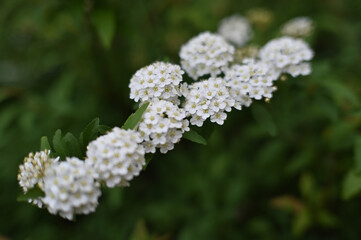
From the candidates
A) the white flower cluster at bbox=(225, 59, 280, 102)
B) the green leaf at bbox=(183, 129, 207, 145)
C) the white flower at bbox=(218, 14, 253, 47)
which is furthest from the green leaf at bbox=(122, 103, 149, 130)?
the white flower at bbox=(218, 14, 253, 47)

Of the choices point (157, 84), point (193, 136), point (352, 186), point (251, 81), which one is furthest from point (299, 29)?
point (193, 136)

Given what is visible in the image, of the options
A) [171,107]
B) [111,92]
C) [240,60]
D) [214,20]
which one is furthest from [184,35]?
[171,107]

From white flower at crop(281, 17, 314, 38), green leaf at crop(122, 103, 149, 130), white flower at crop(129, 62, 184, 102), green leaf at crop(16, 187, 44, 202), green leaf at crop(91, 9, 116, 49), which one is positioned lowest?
green leaf at crop(16, 187, 44, 202)

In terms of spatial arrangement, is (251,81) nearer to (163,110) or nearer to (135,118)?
(163,110)

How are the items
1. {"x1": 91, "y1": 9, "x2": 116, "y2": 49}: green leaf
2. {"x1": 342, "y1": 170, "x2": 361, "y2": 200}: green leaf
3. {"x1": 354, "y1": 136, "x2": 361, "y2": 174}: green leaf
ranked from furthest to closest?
{"x1": 91, "y1": 9, "x2": 116, "y2": 49}: green leaf, {"x1": 342, "y1": 170, "x2": 361, "y2": 200}: green leaf, {"x1": 354, "y1": 136, "x2": 361, "y2": 174}: green leaf

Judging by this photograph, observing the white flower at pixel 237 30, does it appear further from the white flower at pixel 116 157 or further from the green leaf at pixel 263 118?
the white flower at pixel 116 157

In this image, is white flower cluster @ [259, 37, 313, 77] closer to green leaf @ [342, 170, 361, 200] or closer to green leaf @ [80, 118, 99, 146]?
green leaf @ [342, 170, 361, 200]
